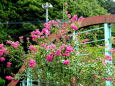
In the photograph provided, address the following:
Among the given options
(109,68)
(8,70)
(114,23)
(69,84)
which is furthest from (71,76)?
(8,70)

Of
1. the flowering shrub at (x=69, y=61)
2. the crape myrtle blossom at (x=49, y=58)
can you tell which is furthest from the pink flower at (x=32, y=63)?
the crape myrtle blossom at (x=49, y=58)

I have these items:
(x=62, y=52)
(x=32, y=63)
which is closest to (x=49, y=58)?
(x=62, y=52)

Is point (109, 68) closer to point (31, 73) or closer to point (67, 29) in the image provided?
point (67, 29)

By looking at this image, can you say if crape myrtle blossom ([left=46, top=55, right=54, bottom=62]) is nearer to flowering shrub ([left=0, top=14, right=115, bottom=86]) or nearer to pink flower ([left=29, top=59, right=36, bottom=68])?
flowering shrub ([left=0, top=14, right=115, bottom=86])

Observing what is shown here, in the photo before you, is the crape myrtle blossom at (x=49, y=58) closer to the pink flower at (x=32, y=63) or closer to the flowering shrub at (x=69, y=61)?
the flowering shrub at (x=69, y=61)

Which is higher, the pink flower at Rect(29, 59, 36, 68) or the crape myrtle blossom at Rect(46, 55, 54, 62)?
the crape myrtle blossom at Rect(46, 55, 54, 62)

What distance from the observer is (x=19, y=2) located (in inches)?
1056

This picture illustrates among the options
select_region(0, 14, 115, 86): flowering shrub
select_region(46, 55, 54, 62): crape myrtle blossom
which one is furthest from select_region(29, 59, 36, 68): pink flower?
select_region(46, 55, 54, 62): crape myrtle blossom

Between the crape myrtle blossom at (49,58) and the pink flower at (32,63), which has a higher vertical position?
the crape myrtle blossom at (49,58)

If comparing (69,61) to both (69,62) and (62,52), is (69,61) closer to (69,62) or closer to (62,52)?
(69,62)

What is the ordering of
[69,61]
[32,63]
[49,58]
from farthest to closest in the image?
[32,63] < [49,58] < [69,61]

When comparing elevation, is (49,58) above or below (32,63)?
above

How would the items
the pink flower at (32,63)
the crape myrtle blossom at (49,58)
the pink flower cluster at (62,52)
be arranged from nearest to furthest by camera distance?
1. the pink flower cluster at (62,52)
2. the crape myrtle blossom at (49,58)
3. the pink flower at (32,63)

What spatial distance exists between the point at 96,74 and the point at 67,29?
1.30 metres
